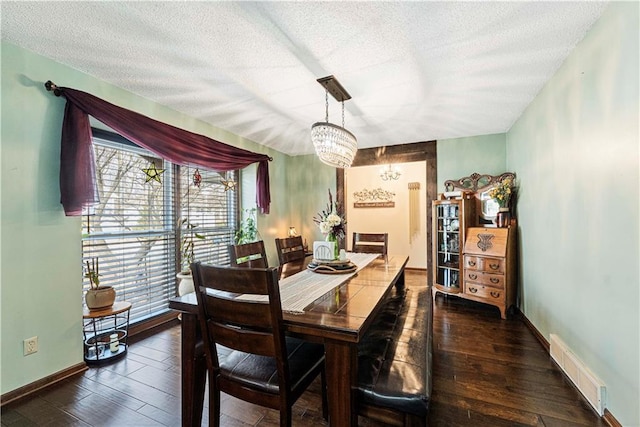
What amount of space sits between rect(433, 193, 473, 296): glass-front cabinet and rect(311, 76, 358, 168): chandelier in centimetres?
191

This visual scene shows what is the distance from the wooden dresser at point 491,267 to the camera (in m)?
3.18

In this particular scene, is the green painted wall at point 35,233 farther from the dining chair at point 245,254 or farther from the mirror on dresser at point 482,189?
the mirror on dresser at point 482,189

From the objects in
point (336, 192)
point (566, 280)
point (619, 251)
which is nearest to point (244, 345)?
point (619, 251)

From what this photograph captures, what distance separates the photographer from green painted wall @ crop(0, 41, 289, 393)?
1.85 m

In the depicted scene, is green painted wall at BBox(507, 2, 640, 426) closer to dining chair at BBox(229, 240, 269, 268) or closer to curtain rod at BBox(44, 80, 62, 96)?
dining chair at BBox(229, 240, 269, 268)

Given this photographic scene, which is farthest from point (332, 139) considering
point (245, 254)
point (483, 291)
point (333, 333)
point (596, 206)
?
point (483, 291)

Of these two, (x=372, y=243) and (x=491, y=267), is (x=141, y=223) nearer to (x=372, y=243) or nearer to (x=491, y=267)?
(x=372, y=243)


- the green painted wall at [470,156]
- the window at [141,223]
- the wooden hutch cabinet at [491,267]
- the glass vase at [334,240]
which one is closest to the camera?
the glass vase at [334,240]

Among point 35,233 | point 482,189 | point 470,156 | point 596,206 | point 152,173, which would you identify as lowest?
point 35,233

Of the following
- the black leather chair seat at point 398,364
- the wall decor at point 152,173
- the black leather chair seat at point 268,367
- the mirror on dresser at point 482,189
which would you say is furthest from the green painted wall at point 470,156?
the wall decor at point 152,173

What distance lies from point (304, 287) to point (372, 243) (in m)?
1.78

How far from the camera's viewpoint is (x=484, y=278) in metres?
3.30

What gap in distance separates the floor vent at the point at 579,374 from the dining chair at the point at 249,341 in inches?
66.0

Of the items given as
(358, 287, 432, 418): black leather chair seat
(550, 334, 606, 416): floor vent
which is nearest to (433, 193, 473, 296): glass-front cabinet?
(550, 334, 606, 416): floor vent
